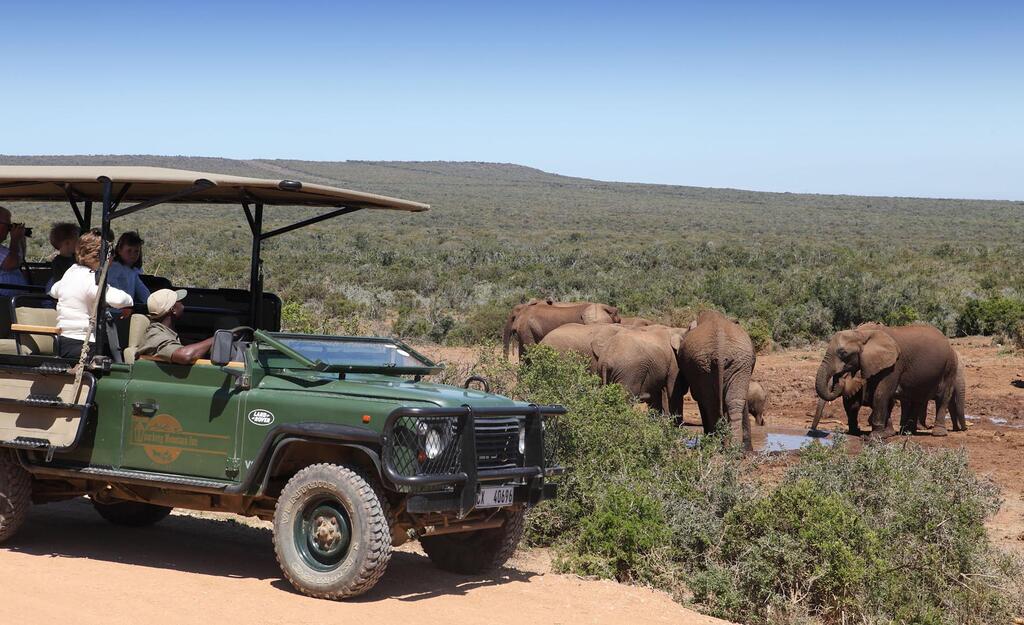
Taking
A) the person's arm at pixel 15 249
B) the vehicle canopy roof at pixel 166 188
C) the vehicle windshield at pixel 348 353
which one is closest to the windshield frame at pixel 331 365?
the vehicle windshield at pixel 348 353

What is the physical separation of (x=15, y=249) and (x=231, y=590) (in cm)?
454

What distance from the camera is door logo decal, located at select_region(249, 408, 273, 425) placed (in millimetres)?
8008

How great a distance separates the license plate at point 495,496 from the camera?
789cm

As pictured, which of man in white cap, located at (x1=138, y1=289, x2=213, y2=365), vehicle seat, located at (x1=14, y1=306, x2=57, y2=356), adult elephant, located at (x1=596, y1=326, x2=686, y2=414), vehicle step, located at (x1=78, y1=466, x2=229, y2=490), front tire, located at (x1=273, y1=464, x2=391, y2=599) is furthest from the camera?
adult elephant, located at (x1=596, y1=326, x2=686, y2=414)

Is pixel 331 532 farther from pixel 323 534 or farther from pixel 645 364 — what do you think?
pixel 645 364

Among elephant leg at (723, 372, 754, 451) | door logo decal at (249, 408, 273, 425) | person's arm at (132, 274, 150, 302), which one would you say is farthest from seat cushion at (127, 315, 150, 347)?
→ elephant leg at (723, 372, 754, 451)

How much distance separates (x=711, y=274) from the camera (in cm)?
4234

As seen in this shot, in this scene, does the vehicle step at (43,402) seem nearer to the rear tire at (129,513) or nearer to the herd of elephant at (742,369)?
the rear tire at (129,513)

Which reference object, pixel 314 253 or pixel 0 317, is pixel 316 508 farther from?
pixel 314 253

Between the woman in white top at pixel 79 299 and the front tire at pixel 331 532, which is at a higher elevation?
the woman in white top at pixel 79 299

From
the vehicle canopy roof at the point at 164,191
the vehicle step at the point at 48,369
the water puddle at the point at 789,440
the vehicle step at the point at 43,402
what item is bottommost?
the water puddle at the point at 789,440

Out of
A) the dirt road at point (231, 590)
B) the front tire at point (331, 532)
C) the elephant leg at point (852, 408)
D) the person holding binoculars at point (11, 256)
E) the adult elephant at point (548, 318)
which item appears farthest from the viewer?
the adult elephant at point (548, 318)

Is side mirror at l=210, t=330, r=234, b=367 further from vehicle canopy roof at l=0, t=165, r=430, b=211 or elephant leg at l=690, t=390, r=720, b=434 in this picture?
elephant leg at l=690, t=390, r=720, b=434

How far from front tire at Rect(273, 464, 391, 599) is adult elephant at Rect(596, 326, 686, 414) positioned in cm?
962
